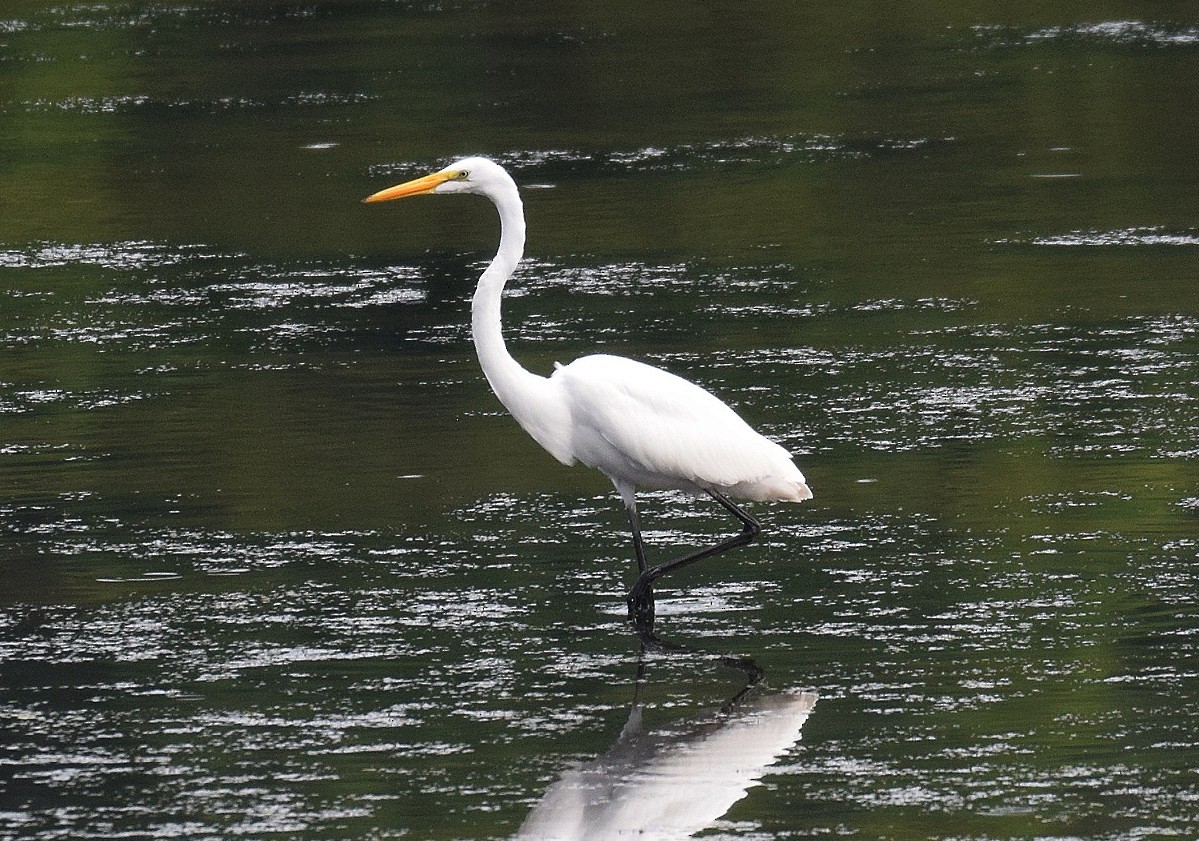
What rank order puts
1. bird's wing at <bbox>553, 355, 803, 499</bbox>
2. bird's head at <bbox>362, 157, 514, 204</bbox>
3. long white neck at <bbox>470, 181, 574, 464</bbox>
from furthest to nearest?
1. bird's head at <bbox>362, 157, 514, 204</bbox>
2. long white neck at <bbox>470, 181, 574, 464</bbox>
3. bird's wing at <bbox>553, 355, 803, 499</bbox>

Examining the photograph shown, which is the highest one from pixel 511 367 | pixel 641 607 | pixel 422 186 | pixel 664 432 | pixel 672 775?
pixel 422 186

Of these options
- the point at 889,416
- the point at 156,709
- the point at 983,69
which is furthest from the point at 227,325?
the point at 983,69

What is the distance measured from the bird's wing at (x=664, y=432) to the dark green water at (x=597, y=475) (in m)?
0.43

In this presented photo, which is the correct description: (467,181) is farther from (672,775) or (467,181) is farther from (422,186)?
(672,775)

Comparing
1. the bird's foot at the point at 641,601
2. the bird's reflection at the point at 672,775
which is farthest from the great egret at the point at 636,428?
the bird's reflection at the point at 672,775

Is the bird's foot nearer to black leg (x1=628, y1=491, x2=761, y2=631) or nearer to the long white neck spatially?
black leg (x1=628, y1=491, x2=761, y2=631)

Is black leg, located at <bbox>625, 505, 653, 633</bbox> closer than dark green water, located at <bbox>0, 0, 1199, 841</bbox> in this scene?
No

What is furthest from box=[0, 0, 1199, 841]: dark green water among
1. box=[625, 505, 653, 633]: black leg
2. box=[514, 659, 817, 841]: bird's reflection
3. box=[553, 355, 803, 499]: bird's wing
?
box=[553, 355, 803, 499]: bird's wing

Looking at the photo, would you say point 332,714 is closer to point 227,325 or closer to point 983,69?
point 227,325

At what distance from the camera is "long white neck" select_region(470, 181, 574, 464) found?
312 inches

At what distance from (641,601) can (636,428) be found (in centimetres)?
61

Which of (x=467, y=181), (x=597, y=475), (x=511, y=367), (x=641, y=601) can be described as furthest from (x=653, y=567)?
(x=597, y=475)

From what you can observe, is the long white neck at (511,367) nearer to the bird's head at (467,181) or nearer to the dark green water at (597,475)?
the bird's head at (467,181)

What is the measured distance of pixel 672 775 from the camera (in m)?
6.11
